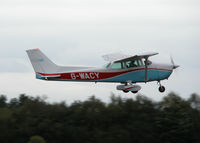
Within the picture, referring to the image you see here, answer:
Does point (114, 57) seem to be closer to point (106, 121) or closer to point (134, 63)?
point (134, 63)

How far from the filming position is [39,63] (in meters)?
23.4

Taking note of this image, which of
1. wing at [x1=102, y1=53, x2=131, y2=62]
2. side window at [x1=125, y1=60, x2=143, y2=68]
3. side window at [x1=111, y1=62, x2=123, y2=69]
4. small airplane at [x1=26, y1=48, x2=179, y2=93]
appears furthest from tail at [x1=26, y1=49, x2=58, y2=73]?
side window at [x1=125, y1=60, x2=143, y2=68]

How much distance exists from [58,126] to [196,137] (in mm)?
12821

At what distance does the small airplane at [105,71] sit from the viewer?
76.6 feet

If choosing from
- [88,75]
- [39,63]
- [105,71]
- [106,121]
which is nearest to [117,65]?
[105,71]

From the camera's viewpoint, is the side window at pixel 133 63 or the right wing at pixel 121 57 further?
the side window at pixel 133 63

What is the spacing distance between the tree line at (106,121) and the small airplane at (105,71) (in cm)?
1040

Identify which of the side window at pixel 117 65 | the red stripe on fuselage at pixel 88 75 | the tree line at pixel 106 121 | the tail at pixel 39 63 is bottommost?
the tree line at pixel 106 121

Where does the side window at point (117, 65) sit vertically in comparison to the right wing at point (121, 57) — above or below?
below

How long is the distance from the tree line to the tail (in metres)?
11.4

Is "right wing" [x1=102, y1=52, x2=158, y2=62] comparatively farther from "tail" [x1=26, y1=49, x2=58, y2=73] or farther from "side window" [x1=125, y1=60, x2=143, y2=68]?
"tail" [x1=26, y1=49, x2=58, y2=73]

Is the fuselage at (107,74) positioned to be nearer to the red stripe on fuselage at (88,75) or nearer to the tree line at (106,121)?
the red stripe on fuselage at (88,75)

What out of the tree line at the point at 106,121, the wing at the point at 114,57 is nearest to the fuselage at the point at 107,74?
the wing at the point at 114,57

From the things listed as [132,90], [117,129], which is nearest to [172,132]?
[117,129]
